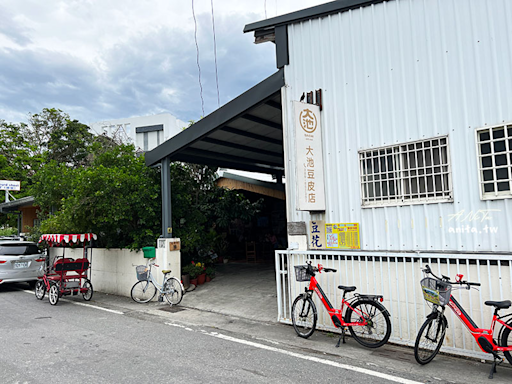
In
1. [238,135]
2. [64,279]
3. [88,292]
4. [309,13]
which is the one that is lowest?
[88,292]

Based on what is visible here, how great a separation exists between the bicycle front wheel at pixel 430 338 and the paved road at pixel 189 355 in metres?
0.14

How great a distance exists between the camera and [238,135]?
9.85 metres

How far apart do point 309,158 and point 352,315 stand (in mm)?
2644

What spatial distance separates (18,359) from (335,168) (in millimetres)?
5508

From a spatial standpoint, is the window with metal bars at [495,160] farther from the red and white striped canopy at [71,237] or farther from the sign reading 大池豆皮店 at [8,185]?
the sign reading 大池豆皮店 at [8,185]

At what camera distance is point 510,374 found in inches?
173

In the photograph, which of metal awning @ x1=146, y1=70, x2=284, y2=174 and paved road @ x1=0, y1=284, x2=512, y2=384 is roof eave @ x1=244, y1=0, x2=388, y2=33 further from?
paved road @ x1=0, y1=284, x2=512, y2=384

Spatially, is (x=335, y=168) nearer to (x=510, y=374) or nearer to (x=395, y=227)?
(x=395, y=227)

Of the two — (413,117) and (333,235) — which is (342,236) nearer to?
(333,235)

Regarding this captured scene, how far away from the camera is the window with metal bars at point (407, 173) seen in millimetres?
5691

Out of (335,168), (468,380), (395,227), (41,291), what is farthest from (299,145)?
(41,291)

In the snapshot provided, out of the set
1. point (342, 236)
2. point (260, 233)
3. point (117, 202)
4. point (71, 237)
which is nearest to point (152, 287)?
point (117, 202)

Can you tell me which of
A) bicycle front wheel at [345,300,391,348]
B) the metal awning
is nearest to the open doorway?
the metal awning

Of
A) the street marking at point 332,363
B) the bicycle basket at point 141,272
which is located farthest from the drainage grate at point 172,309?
the street marking at point 332,363
